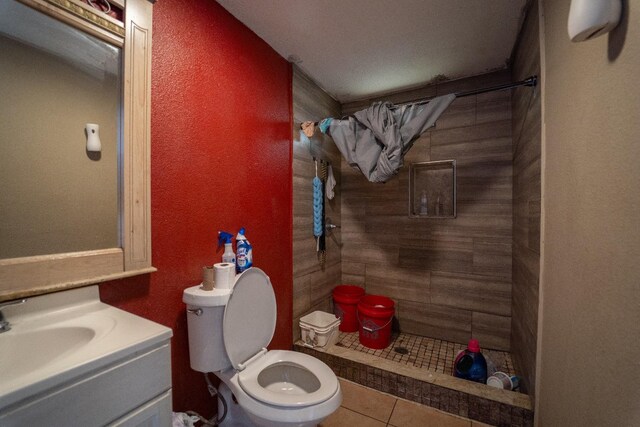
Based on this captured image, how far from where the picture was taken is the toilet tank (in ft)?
4.00

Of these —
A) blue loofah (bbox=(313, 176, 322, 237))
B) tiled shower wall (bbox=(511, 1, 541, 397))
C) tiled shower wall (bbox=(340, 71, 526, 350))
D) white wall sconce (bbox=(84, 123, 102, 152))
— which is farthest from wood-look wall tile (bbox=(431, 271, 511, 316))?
white wall sconce (bbox=(84, 123, 102, 152))

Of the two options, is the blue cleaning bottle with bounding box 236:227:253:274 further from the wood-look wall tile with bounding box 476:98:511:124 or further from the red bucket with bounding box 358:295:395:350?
the wood-look wall tile with bounding box 476:98:511:124

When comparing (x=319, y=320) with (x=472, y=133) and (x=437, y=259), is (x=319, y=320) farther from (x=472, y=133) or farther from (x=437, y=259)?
(x=472, y=133)

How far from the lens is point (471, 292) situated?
2.27 m

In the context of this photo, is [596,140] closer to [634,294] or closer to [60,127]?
[634,294]

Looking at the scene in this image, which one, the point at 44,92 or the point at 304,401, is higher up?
the point at 44,92

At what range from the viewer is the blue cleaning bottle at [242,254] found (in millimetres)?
1527

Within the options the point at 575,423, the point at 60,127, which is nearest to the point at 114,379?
the point at 60,127

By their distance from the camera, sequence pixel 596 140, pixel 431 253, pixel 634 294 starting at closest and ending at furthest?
pixel 634 294 → pixel 596 140 → pixel 431 253

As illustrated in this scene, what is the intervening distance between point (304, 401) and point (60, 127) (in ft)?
4.64

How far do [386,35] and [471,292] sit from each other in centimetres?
212

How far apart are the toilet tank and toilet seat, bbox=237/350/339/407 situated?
0.15 m

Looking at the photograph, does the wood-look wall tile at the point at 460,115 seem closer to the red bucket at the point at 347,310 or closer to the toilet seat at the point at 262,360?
the red bucket at the point at 347,310

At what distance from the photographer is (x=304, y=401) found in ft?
3.64
